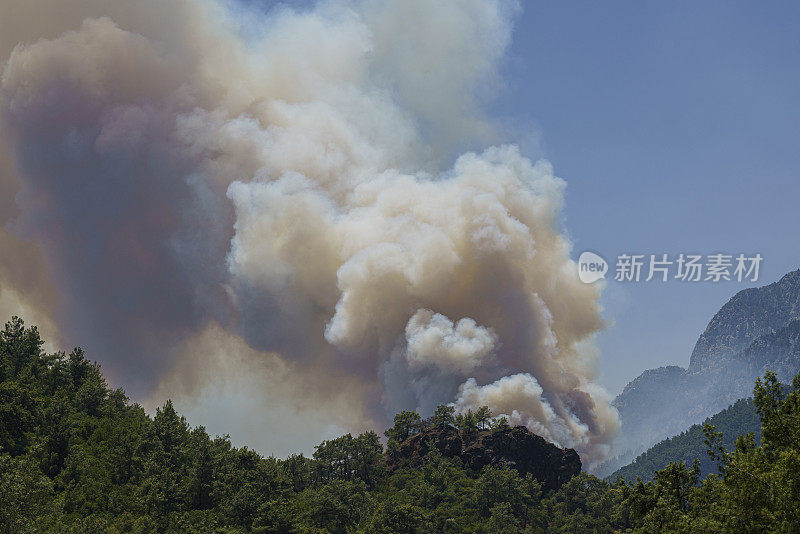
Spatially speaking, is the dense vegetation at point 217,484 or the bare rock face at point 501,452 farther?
the bare rock face at point 501,452

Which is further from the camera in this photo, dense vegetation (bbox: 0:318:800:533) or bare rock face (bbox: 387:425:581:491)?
bare rock face (bbox: 387:425:581:491)

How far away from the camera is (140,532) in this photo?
8231 cm

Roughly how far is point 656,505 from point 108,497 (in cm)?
6879

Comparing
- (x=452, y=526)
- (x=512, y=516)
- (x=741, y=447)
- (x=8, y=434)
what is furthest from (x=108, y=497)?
(x=741, y=447)

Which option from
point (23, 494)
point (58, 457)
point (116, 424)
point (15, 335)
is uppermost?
point (15, 335)

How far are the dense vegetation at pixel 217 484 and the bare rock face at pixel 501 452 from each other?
3.13 metres

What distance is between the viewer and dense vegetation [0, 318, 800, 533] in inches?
2990

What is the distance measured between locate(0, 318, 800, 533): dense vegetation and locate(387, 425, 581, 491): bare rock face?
3130 millimetres

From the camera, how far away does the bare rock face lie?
129 metres

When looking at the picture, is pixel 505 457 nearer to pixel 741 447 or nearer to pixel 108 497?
pixel 108 497

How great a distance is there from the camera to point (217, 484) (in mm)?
99938

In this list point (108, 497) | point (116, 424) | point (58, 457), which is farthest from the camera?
point (116, 424)

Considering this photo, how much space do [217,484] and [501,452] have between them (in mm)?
52487

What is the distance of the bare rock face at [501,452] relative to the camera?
424 feet
